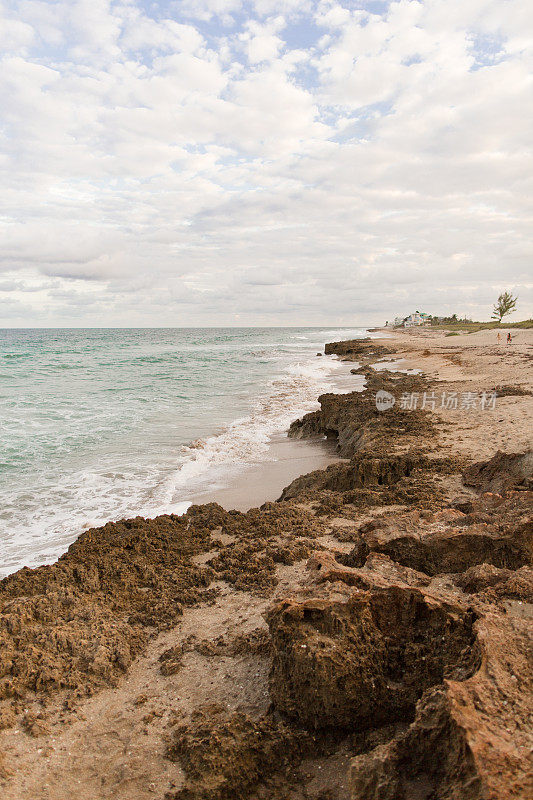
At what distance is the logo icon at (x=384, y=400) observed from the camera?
39.9 feet

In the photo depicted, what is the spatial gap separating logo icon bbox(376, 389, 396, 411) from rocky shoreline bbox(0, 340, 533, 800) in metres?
7.27

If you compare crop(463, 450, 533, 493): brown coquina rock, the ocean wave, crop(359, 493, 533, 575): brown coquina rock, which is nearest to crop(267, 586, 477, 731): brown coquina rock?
crop(359, 493, 533, 575): brown coquina rock

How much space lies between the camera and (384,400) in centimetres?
1330

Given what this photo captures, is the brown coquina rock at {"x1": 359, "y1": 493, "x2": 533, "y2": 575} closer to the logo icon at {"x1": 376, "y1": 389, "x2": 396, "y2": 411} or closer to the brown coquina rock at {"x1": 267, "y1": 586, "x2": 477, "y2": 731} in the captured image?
the brown coquina rock at {"x1": 267, "y1": 586, "x2": 477, "y2": 731}

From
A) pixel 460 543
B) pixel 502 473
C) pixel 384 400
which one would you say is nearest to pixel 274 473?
pixel 502 473

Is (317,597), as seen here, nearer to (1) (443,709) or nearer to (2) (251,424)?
(1) (443,709)

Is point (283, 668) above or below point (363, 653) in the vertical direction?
Answer: below

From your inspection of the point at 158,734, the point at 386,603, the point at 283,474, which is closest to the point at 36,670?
the point at 158,734

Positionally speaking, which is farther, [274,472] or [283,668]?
[274,472]

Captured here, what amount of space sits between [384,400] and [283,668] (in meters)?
11.3

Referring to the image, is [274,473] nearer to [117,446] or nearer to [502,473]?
[502,473]

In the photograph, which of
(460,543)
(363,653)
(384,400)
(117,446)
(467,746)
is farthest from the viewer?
(384,400)

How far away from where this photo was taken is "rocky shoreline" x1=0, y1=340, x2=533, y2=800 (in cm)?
200

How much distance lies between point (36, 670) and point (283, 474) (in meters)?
5.95
